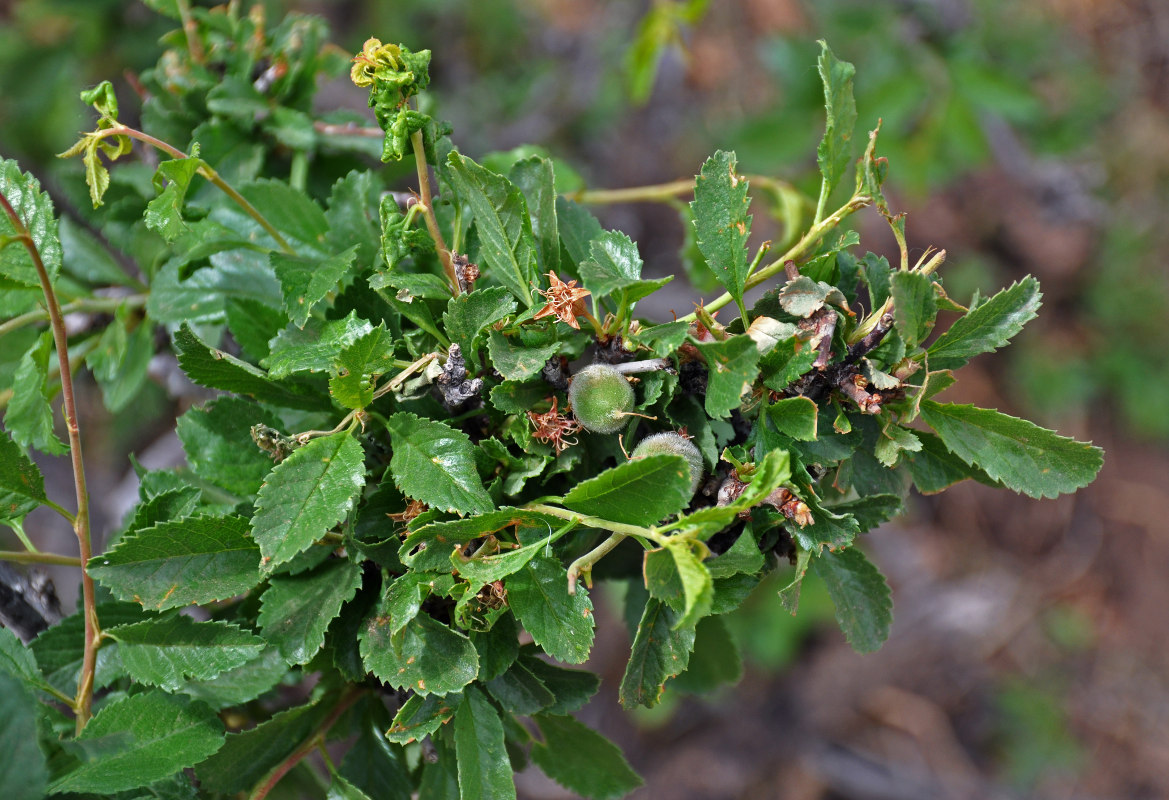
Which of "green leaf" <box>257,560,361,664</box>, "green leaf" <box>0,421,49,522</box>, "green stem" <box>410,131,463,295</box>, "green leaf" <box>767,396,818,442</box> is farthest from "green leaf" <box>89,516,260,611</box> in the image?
"green leaf" <box>767,396,818,442</box>

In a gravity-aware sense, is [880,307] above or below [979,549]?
above

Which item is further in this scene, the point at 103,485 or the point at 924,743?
the point at 924,743

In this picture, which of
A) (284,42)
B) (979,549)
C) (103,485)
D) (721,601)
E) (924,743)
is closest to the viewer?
(721,601)

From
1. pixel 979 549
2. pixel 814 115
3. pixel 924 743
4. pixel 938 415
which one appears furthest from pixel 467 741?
pixel 979 549

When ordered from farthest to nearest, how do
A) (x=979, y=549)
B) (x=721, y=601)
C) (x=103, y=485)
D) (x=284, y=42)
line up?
(x=979, y=549)
(x=103, y=485)
(x=284, y=42)
(x=721, y=601)

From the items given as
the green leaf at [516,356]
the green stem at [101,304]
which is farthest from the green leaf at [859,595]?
the green stem at [101,304]

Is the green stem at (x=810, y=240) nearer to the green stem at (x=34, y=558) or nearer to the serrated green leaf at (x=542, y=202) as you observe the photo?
the serrated green leaf at (x=542, y=202)

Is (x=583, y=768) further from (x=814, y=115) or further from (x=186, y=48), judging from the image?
(x=814, y=115)
